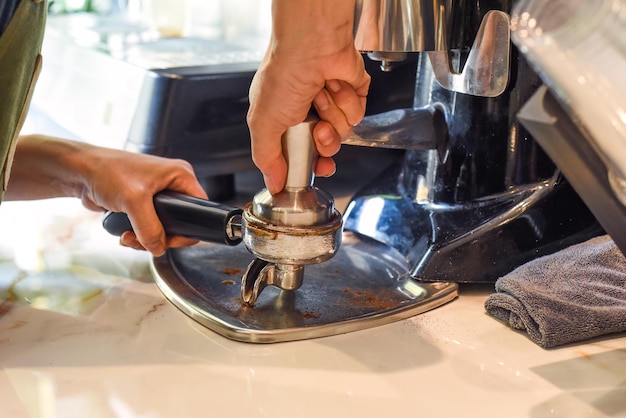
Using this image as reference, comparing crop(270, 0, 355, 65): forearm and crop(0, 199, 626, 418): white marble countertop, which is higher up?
crop(270, 0, 355, 65): forearm

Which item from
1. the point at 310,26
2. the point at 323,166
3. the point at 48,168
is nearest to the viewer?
the point at 310,26

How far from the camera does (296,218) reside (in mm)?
508

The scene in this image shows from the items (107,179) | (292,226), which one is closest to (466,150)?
(292,226)

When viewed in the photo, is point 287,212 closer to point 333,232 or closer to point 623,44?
point 333,232

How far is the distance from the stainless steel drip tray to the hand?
33 mm

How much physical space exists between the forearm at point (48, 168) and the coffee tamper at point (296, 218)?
197 millimetres

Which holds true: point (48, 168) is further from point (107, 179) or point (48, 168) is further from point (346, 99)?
point (346, 99)

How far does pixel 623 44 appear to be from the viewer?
13.0 inches

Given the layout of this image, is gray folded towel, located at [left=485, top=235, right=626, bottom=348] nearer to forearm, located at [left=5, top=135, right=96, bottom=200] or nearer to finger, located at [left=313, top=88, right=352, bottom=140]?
finger, located at [left=313, top=88, right=352, bottom=140]

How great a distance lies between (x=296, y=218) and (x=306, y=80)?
0.32 feet

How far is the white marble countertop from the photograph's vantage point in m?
0.44

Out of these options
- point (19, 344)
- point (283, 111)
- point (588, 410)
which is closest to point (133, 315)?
point (19, 344)

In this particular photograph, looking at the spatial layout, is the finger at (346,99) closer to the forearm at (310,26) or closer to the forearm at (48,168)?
the forearm at (310,26)

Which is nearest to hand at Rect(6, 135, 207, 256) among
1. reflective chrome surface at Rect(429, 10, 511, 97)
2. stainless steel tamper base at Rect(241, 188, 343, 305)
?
stainless steel tamper base at Rect(241, 188, 343, 305)
